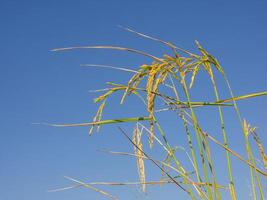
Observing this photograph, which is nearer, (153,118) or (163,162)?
(153,118)

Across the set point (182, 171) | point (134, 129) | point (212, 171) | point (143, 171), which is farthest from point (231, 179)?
point (134, 129)

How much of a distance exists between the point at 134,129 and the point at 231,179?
44 centimetres

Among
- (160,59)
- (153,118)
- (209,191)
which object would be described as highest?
(160,59)

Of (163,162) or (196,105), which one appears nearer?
(196,105)

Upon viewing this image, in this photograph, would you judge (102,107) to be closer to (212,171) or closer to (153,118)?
(153,118)

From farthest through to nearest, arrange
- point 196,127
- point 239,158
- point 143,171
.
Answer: point 143,171 → point 196,127 → point 239,158

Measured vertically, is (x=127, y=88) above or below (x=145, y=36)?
below

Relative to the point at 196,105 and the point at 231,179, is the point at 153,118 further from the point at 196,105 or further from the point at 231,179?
the point at 231,179

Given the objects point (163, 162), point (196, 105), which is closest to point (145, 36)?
point (196, 105)

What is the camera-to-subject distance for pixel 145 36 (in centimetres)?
159

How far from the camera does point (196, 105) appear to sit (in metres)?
1.54

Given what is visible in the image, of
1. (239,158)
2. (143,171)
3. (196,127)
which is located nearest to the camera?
(239,158)

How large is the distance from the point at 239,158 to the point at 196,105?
225mm

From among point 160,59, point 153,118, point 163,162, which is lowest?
point 163,162
